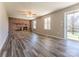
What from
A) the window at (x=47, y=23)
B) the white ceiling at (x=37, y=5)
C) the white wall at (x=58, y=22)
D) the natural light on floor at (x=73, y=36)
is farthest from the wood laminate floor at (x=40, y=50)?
the window at (x=47, y=23)

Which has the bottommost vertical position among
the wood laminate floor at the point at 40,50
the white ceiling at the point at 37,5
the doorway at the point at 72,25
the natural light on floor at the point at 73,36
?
the wood laminate floor at the point at 40,50

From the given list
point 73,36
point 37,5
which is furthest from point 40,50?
point 73,36

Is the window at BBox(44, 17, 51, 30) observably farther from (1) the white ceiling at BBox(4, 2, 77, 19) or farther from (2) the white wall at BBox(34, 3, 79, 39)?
(1) the white ceiling at BBox(4, 2, 77, 19)

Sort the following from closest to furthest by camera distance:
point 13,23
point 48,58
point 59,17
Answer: point 48,58 → point 59,17 → point 13,23

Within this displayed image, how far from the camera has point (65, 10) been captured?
27.7 ft

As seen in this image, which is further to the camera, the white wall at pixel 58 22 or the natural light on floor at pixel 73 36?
the white wall at pixel 58 22

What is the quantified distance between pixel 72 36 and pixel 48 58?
206 inches

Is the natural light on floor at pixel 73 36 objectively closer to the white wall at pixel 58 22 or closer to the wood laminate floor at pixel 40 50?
the white wall at pixel 58 22

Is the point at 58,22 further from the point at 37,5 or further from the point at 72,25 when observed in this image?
the point at 37,5

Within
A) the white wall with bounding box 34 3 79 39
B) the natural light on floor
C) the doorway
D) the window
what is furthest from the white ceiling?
the window

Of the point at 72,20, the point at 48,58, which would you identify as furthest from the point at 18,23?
the point at 48,58

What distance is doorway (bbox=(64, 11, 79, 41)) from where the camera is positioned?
7.98 meters

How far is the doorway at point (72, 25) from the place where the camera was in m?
7.98

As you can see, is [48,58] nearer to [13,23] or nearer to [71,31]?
[71,31]
